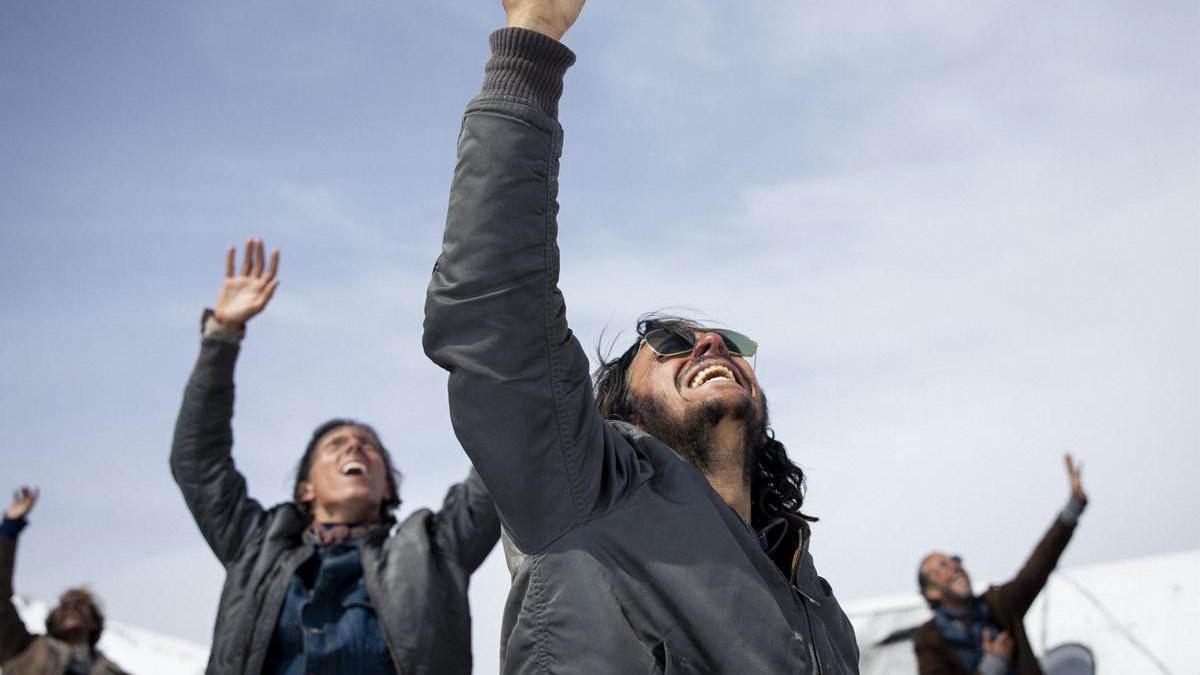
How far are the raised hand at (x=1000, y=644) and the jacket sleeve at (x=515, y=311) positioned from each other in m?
5.37

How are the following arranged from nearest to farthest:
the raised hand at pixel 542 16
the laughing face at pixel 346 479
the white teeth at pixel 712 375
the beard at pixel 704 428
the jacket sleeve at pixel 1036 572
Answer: the raised hand at pixel 542 16
the beard at pixel 704 428
the white teeth at pixel 712 375
the laughing face at pixel 346 479
the jacket sleeve at pixel 1036 572

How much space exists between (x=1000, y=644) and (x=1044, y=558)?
0.67m

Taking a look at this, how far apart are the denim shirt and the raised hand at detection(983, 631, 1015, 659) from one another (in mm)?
4023

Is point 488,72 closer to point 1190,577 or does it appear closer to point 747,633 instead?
point 747,633

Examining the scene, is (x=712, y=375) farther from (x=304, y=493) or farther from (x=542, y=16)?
(x=304, y=493)

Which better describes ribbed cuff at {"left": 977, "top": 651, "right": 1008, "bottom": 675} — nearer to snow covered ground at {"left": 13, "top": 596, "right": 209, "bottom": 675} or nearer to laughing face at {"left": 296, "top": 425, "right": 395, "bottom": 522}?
laughing face at {"left": 296, "top": 425, "right": 395, "bottom": 522}

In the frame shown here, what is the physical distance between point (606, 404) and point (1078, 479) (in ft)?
16.7

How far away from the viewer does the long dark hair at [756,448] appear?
2.81 metres

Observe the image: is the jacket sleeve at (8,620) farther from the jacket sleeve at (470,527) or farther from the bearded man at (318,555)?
the jacket sleeve at (470,527)

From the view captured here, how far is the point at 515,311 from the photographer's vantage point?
1692mm

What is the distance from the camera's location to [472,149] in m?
1.71

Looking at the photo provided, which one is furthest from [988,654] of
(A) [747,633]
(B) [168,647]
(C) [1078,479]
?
(B) [168,647]

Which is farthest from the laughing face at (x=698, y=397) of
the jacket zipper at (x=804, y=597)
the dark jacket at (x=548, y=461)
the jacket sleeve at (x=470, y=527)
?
the jacket sleeve at (x=470, y=527)

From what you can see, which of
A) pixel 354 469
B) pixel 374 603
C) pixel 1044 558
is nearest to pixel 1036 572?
pixel 1044 558
